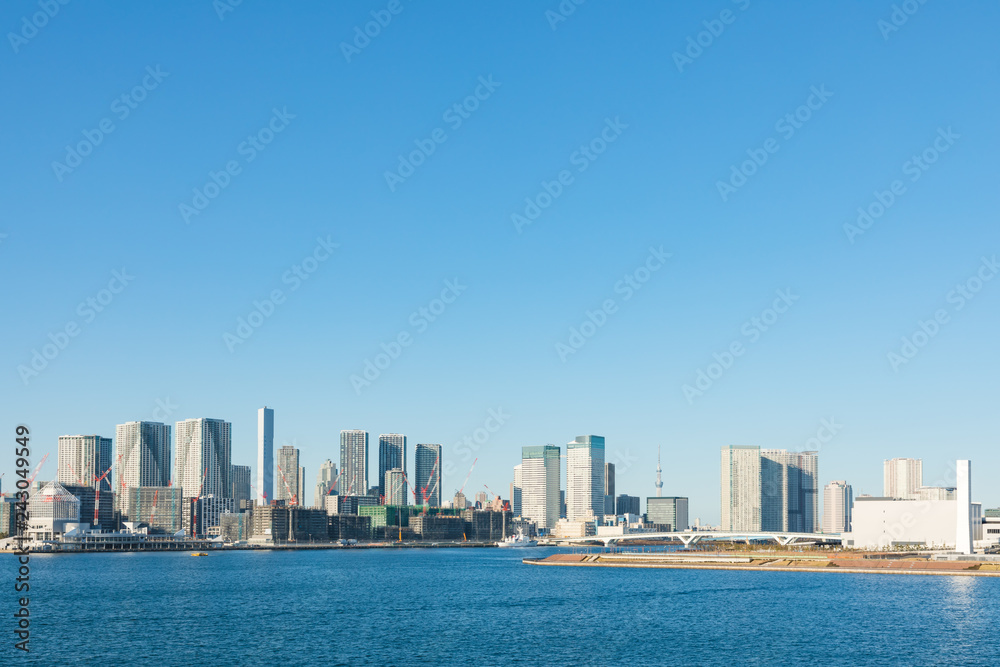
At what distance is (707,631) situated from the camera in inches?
3364

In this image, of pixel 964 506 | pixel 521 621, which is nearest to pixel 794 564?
pixel 964 506

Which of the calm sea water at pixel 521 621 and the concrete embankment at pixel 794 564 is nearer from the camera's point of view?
the calm sea water at pixel 521 621

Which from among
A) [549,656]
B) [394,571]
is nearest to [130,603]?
[549,656]

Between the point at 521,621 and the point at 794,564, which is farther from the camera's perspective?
the point at 794,564

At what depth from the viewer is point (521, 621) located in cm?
9269

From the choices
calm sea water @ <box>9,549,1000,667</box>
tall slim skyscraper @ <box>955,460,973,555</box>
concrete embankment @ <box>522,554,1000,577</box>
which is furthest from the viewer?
tall slim skyscraper @ <box>955,460,973,555</box>

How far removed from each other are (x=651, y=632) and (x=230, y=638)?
34.2 meters

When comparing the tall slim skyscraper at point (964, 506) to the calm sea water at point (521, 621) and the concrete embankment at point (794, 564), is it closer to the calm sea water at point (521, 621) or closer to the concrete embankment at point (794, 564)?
the concrete embankment at point (794, 564)

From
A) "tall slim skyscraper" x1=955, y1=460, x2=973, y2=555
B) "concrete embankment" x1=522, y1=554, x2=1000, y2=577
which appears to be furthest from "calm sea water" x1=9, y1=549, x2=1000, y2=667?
"tall slim skyscraper" x1=955, y1=460, x2=973, y2=555

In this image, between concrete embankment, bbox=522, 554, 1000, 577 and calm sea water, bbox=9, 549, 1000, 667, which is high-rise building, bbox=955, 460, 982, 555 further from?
calm sea water, bbox=9, 549, 1000, 667

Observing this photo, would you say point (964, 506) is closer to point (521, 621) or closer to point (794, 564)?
point (794, 564)

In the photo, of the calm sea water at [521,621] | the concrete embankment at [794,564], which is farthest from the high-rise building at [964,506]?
the calm sea water at [521,621]

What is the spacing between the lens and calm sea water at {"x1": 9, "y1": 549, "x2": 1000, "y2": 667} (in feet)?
238

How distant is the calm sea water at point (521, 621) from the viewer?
238ft
